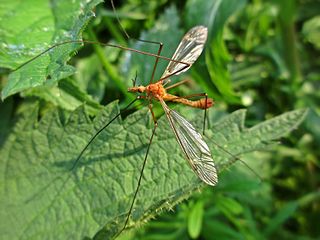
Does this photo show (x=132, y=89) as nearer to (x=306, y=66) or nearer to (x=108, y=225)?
(x=108, y=225)

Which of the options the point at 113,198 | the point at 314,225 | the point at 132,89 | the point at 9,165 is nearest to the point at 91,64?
the point at 132,89

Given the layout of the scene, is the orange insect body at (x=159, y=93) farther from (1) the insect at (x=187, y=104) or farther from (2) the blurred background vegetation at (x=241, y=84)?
(2) the blurred background vegetation at (x=241, y=84)

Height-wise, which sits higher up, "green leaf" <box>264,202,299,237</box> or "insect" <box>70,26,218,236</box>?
"insect" <box>70,26,218,236</box>

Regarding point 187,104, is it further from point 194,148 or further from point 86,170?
point 86,170

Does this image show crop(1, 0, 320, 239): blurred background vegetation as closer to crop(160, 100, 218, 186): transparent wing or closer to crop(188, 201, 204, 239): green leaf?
crop(188, 201, 204, 239): green leaf

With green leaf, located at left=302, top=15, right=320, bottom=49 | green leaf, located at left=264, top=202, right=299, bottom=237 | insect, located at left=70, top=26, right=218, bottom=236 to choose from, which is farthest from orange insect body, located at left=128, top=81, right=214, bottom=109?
green leaf, located at left=302, top=15, right=320, bottom=49
